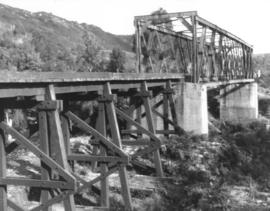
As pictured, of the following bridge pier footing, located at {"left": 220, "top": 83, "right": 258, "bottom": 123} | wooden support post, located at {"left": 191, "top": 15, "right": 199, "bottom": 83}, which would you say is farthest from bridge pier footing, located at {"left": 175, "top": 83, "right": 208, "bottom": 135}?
bridge pier footing, located at {"left": 220, "top": 83, "right": 258, "bottom": 123}

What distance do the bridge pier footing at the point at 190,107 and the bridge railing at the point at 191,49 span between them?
0.88 metres

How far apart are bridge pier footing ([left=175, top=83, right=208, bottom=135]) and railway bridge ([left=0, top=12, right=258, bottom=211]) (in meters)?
0.04

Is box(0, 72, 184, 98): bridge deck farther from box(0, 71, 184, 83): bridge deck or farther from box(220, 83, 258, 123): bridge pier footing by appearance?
box(220, 83, 258, 123): bridge pier footing

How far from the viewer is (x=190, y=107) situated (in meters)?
16.3

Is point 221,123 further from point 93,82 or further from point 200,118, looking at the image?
point 93,82

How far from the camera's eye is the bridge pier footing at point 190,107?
1622 cm

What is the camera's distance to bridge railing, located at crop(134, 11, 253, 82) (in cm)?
1727

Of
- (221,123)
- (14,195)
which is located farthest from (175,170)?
(221,123)

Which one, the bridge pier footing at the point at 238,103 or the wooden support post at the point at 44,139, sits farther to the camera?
the bridge pier footing at the point at 238,103

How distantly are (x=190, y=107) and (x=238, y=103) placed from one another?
13.3 meters

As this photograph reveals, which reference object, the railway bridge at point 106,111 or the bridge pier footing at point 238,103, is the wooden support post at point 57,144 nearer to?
the railway bridge at point 106,111

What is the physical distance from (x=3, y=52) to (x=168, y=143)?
729 inches

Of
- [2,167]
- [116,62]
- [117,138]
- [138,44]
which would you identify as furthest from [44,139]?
[116,62]

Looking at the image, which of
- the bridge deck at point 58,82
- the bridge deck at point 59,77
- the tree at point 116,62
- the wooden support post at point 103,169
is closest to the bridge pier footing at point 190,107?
the bridge deck at point 59,77
